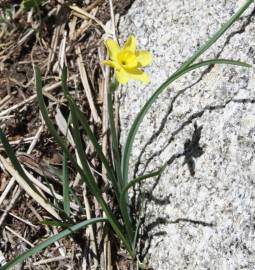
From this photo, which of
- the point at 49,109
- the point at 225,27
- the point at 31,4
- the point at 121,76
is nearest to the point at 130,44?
the point at 121,76

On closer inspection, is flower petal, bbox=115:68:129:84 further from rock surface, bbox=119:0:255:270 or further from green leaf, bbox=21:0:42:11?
green leaf, bbox=21:0:42:11

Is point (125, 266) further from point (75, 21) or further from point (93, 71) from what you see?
point (75, 21)

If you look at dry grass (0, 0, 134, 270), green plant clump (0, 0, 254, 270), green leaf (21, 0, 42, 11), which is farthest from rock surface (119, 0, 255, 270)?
green leaf (21, 0, 42, 11)

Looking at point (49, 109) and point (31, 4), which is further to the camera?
point (31, 4)

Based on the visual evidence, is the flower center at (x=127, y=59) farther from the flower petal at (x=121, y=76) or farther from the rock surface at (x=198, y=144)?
the rock surface at (x=198, y=144)

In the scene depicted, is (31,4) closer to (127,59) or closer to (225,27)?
(127,59)

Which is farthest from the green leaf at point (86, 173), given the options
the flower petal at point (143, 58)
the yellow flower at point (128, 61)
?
the flower petal at point (143, 58)
